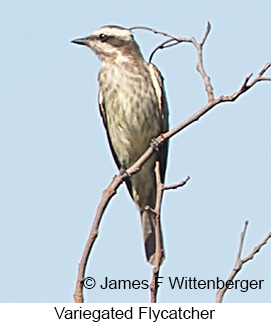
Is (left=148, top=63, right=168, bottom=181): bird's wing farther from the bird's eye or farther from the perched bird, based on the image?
the bird's eye

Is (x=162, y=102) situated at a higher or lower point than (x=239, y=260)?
higher

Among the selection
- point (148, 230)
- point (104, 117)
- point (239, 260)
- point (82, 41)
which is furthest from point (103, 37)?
point (239, 260)

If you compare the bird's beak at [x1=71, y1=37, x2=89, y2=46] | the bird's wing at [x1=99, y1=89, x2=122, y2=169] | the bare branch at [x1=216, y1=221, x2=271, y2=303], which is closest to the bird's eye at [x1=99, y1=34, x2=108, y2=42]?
the bird's beak at [x1=71, y1=37, x2=89, y2=46]

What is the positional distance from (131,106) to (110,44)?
0.91 meters

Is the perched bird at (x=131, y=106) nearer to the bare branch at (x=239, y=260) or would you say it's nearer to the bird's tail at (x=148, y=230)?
the bird's tail at (x=148, y=230)

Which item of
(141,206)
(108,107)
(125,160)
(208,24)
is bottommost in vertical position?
(141,206)

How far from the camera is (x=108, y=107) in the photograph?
28.4ft

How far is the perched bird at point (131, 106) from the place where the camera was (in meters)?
8.42

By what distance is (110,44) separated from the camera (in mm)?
8922

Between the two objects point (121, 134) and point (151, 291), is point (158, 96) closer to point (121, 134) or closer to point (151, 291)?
point (121, 134)

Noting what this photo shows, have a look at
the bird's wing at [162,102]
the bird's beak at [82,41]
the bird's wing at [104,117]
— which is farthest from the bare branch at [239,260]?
the bird's beak at [82,41]

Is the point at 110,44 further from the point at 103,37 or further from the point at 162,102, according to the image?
the point at 162,102
